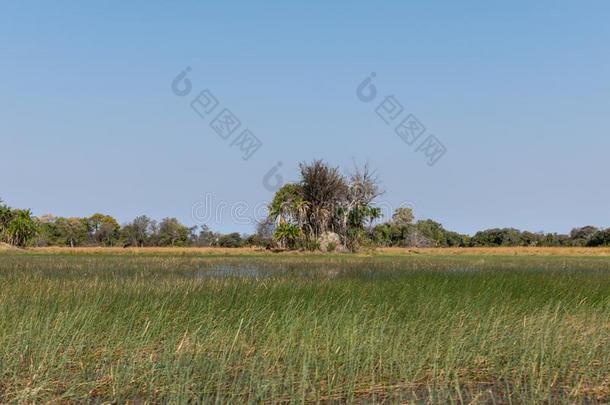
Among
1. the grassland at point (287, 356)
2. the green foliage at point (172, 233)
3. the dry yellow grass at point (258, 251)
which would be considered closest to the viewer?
the grassland at point (287, 356)

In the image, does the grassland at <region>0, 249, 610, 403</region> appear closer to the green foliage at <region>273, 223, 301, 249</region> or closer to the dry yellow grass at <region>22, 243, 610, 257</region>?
the dry yellow grass at <region>22, 243, 610, 257</region>

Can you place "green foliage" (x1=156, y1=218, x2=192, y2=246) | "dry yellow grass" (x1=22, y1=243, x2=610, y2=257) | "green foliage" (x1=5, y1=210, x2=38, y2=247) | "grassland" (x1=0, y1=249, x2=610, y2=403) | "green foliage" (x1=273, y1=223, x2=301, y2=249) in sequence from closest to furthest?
"grassland" (x1=0, y1=249, x2=610, y2=403), "dry yellow grass" (x1=22, y1=243, x2=610, y2=257), "green foliage" (x1=273, y1=223, x2=301, y2=249), "green foliage" (x1=5, y1=210, x2=38, y2=247), "green foliage" (x1=156, y1=218, x2=192, y2=246)

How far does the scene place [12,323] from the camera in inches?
349

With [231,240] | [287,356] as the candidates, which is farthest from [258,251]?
[287,356]

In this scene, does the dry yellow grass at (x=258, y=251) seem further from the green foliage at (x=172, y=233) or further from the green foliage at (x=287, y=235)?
the green foliage at (x=172, y=233)

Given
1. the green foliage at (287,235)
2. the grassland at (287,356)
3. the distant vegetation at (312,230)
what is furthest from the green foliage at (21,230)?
the grassland at (287,356)

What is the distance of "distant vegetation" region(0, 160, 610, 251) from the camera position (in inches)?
1946

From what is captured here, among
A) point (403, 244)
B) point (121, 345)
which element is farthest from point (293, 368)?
point (403, 244)

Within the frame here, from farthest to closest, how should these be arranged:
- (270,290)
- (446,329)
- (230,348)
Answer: (270,290), (446,329), (230,348)

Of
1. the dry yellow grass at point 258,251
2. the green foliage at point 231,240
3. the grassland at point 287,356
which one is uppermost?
the green foliage at point 231,240

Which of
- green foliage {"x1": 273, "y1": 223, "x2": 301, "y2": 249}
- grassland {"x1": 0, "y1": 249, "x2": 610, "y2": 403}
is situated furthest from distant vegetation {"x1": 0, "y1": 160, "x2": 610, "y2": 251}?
grassland {"x1": 0, "y1": 249, "x2": 610, "y2": 403}

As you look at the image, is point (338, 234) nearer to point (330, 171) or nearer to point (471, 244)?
point (330, 171)

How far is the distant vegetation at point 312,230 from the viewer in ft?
162

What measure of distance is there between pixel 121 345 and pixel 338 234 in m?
42.1
